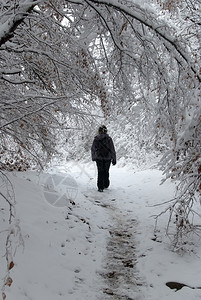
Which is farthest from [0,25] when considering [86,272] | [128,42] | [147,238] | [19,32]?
[147,238]

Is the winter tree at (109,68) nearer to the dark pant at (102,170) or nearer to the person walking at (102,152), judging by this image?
the person walking at (102,152)

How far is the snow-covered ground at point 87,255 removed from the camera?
3998 mm

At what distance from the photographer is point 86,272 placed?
4.68 m

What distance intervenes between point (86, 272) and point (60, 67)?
3.34 metres

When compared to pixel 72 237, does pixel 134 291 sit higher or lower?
higher

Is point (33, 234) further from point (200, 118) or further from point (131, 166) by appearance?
point (131, 166)

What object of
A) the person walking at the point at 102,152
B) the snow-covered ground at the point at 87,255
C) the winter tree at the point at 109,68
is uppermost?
the winter tree at the point at 109,68

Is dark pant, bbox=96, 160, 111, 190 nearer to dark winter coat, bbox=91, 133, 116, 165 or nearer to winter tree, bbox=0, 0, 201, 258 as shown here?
dark winter coat, bbox=91, 133, 116, 165

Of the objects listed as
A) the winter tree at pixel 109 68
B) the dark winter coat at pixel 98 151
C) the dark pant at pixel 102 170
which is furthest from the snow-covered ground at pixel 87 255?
the dark winter coat at pixel 98 151

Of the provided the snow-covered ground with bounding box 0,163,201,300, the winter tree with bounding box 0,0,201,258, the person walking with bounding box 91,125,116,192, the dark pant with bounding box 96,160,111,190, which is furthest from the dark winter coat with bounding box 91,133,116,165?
the winter tree with bounding box 0,0,201,258

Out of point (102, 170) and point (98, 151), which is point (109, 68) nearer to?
point (98, 151)

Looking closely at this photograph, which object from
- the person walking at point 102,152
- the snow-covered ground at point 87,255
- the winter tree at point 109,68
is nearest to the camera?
the winter tree at point 109,68

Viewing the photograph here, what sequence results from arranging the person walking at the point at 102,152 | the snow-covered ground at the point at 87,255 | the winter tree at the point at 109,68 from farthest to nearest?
1. the person walking at the point at 102,152
2. the snow-covered ground at the point at 87,255
3. the winter tree at the point at 109,68

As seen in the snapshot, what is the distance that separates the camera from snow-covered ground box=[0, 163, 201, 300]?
3998 mm
